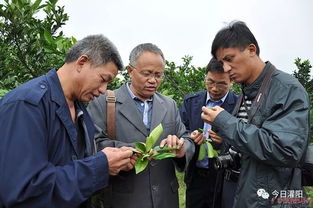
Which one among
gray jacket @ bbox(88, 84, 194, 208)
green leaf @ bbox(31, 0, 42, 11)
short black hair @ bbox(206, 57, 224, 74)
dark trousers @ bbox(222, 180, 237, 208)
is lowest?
dark trousers @ bbox(222, 180, 237, 208)

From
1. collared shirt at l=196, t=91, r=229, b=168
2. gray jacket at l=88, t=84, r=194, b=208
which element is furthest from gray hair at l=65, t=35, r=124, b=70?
collared shirt at l=196, t=91, r=229, b=168

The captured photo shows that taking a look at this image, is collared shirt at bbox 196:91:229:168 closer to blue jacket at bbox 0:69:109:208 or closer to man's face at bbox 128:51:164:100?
man's face at bbox 128:51:164:100

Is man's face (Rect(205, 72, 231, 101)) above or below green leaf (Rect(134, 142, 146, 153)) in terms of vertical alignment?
above

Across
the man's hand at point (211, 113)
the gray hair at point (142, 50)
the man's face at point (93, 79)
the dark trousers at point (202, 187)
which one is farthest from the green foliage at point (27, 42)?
the dark trousers at point (202, 187)

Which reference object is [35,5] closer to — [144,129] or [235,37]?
[144,129]

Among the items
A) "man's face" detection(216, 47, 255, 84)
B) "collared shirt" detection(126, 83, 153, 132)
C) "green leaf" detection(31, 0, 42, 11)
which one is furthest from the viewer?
"green leaf" detection(31, 0, 42, 11)

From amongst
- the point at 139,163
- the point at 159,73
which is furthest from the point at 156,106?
the point at 139,163

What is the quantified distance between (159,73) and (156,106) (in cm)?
28

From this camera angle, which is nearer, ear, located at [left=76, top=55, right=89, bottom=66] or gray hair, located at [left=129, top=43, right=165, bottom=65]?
ear, located at [left=76, top=55, right=89, bottom=66]

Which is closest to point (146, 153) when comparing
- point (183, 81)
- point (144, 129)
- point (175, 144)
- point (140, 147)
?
point (140, 147)

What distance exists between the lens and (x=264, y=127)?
209 cm

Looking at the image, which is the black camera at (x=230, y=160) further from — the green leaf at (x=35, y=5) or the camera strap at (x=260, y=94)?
the green leaf at (x=35, y=5)

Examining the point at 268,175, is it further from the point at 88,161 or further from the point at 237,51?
the point at 88,161

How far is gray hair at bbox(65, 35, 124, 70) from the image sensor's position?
1994 millimetres
